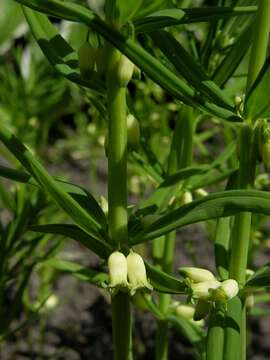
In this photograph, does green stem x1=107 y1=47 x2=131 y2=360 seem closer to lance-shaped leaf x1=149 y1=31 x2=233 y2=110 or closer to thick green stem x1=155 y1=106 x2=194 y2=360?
lance-shaped leaf x1=149 y1=31 x2=233 y2=110

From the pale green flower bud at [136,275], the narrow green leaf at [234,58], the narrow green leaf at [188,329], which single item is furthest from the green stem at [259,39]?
the narrow green leaf at [188,329]

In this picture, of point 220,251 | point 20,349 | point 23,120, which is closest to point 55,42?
point 220,251

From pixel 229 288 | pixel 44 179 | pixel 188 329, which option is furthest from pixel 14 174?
pixel 188 329

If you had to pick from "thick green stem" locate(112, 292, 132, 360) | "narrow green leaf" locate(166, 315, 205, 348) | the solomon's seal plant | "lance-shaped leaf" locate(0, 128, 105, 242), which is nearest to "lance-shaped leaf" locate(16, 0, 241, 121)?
the solomon's seal plant

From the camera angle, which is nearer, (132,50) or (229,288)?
(132,50)

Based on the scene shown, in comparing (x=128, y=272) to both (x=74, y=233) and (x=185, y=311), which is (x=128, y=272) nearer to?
(x=74, y=233)

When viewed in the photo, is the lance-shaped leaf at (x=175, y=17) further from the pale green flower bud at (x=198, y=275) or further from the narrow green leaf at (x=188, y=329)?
the narrow green leaf at (x=188, y=329)
